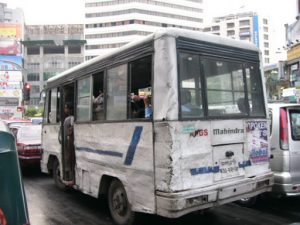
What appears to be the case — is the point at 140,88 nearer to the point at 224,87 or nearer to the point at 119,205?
the point at 224,87

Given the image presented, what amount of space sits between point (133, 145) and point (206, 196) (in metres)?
1.20

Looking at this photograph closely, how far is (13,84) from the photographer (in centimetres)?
3797

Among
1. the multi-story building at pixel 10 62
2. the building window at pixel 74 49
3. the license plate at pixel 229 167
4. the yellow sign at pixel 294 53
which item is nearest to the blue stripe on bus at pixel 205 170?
the license plate at pixel 229 167

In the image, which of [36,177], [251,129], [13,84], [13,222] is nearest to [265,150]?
[251,129]

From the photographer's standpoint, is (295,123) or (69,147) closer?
(295,123)

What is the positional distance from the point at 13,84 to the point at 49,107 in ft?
101

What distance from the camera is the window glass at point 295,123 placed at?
6.40 metres

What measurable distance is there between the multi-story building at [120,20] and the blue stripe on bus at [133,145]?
11782 cm

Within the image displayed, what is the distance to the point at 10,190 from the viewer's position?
2.61 meters

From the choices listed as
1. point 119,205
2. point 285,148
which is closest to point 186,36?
point 285,148

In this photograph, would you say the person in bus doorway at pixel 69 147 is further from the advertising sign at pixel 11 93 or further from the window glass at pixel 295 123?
the advertising sign at pixel 11 93

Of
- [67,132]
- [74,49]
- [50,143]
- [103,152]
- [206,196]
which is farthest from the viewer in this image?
[74,49]

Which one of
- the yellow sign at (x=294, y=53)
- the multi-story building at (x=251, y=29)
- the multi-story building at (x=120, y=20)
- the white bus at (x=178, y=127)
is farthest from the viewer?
the multi-story building at (x=251, y=29)

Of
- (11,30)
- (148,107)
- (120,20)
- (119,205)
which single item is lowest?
(119,205)
